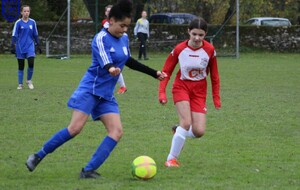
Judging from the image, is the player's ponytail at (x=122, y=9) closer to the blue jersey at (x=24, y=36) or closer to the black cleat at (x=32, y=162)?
the black cleat at (x=32, y=162)

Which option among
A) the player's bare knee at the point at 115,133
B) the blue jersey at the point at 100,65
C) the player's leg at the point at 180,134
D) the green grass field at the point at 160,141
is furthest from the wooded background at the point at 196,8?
the player's bare knee at the point at 115,133

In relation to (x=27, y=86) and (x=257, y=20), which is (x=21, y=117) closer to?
(x=27, y=86)

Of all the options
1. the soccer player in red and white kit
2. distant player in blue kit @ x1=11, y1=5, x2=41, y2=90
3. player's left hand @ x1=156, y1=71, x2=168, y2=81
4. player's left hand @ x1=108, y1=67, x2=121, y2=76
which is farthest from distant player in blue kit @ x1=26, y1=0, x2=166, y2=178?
distant player in blue kit @ x1=11, y1=5, x2=41, y2=90

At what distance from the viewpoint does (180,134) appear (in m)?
7.74

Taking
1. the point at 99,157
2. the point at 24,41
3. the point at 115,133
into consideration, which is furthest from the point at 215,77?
the point at 24,41

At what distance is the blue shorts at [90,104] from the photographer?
685 centimetres

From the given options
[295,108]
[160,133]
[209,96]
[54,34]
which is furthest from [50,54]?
[160,133]

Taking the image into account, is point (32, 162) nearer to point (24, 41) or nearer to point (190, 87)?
point (190, 87)

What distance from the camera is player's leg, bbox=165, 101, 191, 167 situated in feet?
25.3

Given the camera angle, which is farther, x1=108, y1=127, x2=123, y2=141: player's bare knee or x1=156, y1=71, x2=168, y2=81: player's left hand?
x1=156, y1=71, x2=168, y2=81: player's left hand

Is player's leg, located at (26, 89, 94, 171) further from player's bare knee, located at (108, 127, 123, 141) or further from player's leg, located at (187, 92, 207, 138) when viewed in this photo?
player's leg, located at (187, 92, 207, 138)

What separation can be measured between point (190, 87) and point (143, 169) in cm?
137

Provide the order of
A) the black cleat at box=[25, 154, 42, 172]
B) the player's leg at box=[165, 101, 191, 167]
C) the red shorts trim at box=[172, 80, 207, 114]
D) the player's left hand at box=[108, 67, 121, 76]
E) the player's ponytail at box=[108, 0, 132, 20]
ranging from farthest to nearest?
the red shorts trim at box=[172, 80, 207, 114]
the player's leg at box=[165, 101, 191, 167]
the black cleat at box=[25, 154, 42, 172]
the player's ponytail at box=[108, 0, 132, 20]
the player's left hand at box=[108, 67, 121, 76]

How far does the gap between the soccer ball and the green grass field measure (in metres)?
0.07
